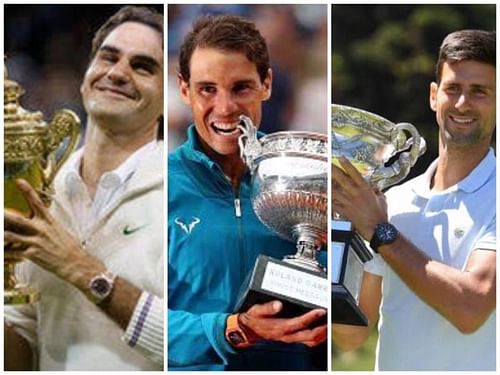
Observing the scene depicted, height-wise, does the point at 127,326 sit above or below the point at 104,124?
below

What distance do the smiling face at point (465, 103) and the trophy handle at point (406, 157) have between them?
112 mm

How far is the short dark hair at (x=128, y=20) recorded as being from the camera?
1271cm

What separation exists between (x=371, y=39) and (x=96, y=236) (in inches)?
59.6

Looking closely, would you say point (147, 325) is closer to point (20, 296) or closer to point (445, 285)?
point (20, 296)

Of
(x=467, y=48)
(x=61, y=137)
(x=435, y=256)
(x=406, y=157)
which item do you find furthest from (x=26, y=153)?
(x=467, y=48)

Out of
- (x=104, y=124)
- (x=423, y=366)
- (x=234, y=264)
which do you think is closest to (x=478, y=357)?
(x=423, y=366)

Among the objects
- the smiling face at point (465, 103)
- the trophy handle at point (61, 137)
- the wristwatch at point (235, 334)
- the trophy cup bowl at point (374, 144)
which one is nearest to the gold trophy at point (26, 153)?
the trophy handle at point (61, 137)

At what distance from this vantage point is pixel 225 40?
12688 millimetres

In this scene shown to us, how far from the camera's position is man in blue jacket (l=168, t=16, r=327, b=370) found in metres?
12.7

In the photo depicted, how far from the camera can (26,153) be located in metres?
12.7

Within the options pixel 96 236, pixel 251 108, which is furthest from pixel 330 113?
pixel 96 236

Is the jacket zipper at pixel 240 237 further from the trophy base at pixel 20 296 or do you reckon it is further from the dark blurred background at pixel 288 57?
the trophy base at pixel 20 296

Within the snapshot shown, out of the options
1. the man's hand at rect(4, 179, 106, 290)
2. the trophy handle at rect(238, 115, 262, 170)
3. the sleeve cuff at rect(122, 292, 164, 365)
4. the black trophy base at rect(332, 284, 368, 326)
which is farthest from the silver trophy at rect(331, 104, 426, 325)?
the man's hand at rect(4, 179, 106, 290)

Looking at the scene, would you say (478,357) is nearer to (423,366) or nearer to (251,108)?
(423,366)
